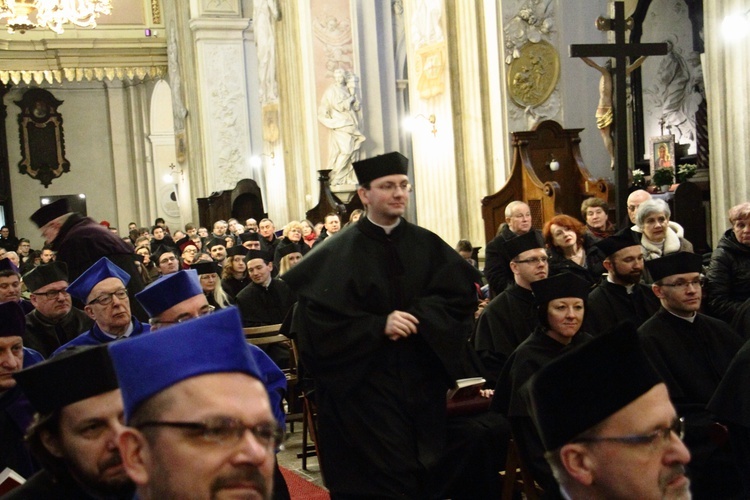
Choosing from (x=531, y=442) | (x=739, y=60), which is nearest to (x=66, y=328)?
(x=531, y=442)

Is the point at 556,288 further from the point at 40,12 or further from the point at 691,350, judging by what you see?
the point at 40,12

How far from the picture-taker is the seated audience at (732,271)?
707cm

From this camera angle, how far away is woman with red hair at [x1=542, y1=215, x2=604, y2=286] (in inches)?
310

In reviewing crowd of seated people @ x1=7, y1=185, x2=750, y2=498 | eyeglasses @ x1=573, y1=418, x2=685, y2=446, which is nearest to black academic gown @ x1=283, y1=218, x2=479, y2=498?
crowd of seated people @ x1=7, y1=185, x2=750, y2=498

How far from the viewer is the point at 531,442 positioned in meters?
5.25

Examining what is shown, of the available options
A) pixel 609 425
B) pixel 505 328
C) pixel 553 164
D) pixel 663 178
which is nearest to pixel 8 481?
pixel 609 425

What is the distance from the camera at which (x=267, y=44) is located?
73.6ft

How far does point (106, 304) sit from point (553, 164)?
6.70 metres

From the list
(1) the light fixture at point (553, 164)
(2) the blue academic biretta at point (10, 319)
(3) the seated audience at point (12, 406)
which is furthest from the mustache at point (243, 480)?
(1) the light fixture at point (553, 164)

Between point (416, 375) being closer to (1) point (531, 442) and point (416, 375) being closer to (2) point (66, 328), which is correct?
(1) point (531, 442)

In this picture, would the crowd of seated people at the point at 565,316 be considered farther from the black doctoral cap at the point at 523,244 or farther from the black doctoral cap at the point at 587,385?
the black doctoral cap at the point at 587,385

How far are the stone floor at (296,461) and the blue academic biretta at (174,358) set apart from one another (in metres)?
5.68

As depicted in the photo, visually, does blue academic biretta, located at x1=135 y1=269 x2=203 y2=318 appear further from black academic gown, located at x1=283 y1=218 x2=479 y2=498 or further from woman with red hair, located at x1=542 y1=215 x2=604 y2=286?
woman with red hair, located at x1=542 y1=215 x2=604 y2=286

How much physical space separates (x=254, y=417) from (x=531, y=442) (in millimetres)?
3622
